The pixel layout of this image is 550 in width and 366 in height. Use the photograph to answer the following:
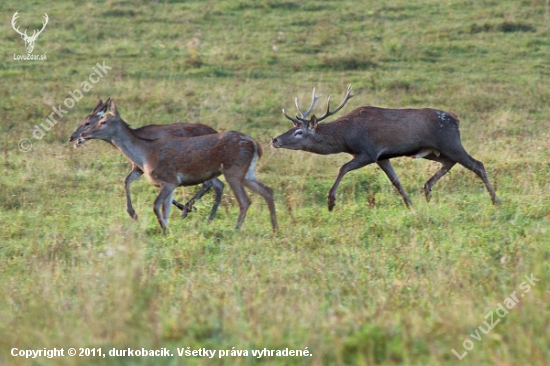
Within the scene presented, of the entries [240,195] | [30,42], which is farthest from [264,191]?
[30,42]

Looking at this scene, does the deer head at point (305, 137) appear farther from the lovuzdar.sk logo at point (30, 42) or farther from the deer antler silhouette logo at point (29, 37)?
the deer antler silhouette logo at point (29, 37)

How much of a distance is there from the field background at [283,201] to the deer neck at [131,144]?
61 centimetres

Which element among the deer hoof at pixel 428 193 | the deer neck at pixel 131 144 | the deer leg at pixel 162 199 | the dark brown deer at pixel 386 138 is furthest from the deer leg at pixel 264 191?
the deer hoof at pixel 428 193

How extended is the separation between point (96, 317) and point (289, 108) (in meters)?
9.52

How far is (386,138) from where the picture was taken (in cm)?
972

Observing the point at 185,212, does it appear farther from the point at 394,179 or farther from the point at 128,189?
the point at 394,179

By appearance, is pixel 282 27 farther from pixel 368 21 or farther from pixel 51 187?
pixel 51 187

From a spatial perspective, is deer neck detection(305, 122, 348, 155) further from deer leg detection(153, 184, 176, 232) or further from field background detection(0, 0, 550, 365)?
deer leg detection(153, 184, 176, 232)

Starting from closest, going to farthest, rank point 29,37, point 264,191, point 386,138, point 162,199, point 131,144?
1. point 162,199
2. point 264,191
3. point 131,144
4. point 386,138
5. point 29,37

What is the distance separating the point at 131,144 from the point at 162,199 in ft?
3.22

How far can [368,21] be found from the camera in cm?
1959

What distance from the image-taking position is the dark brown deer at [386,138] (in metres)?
9.73

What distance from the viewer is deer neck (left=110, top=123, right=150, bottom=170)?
929 centimetres

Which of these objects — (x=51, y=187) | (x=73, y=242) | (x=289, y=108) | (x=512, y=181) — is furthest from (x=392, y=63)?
(x=73, y=242)
